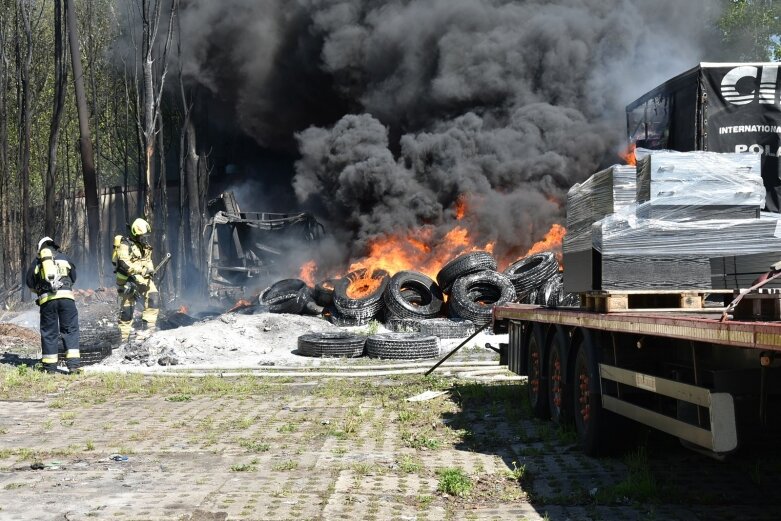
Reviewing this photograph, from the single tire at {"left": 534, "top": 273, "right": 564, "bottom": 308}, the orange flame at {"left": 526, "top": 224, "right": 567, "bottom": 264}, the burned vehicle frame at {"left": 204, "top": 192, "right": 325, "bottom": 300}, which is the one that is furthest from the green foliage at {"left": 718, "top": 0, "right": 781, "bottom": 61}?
the single tire at {"left": 534, "top": 273, "right": 564, "bottom": 308}

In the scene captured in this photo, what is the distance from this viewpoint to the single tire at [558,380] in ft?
23.7

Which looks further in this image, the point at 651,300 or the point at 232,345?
the point at 232,345

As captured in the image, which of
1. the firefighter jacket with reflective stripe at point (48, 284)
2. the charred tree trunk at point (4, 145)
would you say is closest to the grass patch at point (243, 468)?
the firefighter jacket with reflective stripe at point (48, 284)

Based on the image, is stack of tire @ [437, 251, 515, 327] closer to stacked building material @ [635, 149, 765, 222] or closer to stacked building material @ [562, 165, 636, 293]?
stacked building material @ [562, 165, 636, 293]

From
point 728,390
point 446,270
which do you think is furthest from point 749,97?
point 446,270

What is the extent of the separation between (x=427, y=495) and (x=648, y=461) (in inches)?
72.8

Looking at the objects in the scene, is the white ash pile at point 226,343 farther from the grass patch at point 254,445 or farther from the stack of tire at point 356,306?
the grass patch at point 254,445

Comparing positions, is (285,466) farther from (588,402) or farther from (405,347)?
(405,347)

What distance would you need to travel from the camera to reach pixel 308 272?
2581 centimetres

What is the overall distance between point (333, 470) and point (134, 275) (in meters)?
9.85

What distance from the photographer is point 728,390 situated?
174 inches

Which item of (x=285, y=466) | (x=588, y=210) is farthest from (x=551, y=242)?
(x=285, y=466)

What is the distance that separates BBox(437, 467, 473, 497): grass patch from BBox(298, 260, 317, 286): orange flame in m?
19.6

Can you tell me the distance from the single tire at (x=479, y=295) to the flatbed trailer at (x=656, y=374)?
8.40 meters
